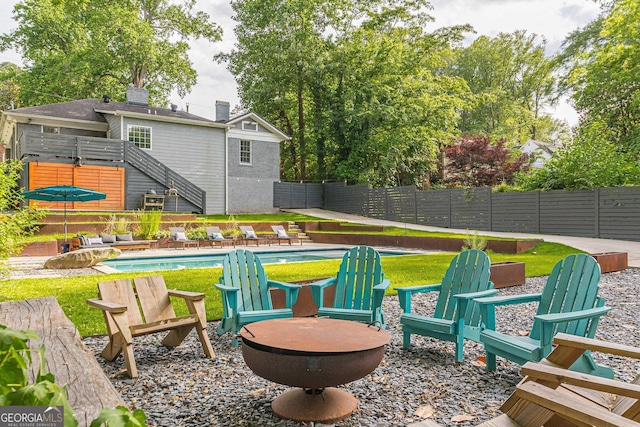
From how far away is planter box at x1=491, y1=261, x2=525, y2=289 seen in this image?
287 inches

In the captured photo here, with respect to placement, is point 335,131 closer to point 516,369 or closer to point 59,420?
point 516,369

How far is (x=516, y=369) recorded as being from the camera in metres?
3.85

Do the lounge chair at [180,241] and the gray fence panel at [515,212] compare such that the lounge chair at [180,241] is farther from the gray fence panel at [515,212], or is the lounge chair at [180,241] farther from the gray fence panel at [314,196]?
the gray fence panel at [314,196]

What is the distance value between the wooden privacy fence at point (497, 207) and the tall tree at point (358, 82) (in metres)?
2.33

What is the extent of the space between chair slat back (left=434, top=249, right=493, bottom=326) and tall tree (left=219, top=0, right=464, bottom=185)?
21.6 m

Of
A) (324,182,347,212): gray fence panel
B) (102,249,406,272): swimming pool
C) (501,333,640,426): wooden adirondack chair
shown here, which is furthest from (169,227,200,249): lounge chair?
(501,333,640,426): wooden adirondack chair

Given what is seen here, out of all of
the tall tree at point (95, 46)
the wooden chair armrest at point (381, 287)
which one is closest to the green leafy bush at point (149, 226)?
the wooden chair armrest at point (381, 287)

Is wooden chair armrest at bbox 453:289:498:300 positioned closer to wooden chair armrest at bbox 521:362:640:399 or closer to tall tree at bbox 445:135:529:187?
wooden chair armrest at bbox 521:362:640:399

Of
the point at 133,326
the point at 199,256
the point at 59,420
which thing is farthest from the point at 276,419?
the point at 199,256

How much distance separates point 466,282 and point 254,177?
21.3m

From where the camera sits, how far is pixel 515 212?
17500mm

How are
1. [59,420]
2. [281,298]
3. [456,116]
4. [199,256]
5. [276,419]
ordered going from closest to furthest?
[59,420], [276,419], [281,298], [199,256], [456,116]

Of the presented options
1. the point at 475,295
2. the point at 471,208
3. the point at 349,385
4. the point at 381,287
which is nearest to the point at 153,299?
the point at 349,385

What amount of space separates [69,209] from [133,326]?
16.4m
